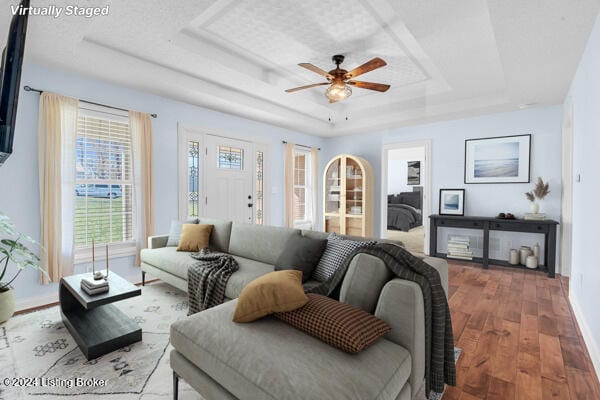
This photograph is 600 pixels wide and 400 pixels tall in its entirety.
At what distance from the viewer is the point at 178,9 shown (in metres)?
2.25

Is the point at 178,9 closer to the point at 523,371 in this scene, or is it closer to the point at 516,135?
the point at 523,371

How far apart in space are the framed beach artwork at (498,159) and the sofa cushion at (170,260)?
455 centimetres

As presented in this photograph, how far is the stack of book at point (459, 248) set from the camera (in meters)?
4.71

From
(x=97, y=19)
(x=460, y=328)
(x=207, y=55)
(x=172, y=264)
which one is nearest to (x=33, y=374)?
(x=172, y=264)

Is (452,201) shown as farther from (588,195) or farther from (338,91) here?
(338,91)

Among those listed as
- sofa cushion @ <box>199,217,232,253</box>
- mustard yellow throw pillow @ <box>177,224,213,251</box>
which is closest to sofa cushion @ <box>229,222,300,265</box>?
sofa cushion @ <box>199,217,232,253</box>

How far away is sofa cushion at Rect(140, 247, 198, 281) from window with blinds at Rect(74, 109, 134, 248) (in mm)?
496

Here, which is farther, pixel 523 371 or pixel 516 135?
pixel 516 135

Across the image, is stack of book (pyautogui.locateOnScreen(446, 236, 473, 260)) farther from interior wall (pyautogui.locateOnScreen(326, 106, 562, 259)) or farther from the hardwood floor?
the hardwood floor

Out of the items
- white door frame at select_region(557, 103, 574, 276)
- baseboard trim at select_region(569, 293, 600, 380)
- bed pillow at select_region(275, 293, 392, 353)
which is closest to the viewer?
bed pillow at select_region(275, 293, 392, 353)

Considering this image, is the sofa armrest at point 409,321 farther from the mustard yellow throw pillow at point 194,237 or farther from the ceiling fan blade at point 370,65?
the mustard yellow throw pillow at point 194,237

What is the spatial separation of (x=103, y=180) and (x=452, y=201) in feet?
17.2

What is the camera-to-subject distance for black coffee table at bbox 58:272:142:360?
201 centimetres

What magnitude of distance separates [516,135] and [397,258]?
4149mm
